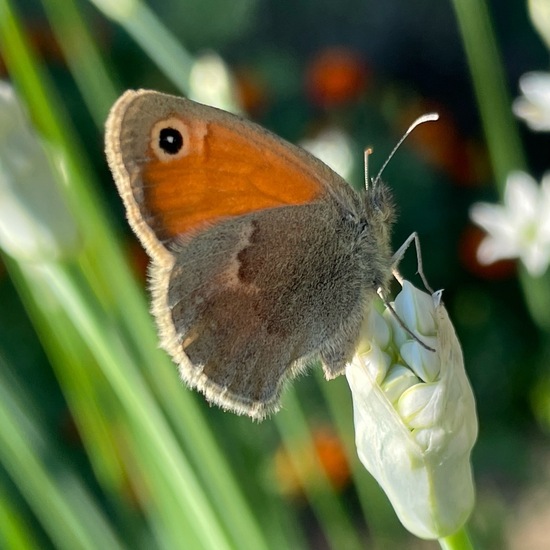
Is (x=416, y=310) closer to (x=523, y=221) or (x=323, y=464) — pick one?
(x=523, y=221)

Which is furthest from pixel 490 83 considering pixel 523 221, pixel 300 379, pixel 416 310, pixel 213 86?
pixel 416 310

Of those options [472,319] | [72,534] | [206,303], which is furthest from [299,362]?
[472,319]

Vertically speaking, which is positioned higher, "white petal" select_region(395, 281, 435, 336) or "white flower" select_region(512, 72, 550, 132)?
"white petal" select_region(395, 281, 435, 336)

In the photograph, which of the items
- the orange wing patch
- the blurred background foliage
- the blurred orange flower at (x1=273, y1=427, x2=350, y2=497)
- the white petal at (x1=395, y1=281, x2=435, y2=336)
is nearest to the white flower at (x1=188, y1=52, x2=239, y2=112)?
the blurred background foliage

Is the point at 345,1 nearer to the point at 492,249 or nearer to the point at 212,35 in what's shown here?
the point at 212,35

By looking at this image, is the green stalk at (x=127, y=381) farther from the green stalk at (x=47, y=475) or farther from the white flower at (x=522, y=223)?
the white flower at (x=522, y=223)

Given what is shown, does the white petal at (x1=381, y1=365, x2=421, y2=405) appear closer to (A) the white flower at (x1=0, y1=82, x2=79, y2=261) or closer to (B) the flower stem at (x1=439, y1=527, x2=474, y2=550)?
(B) the flower stem at (x1=439, y1=527, x2=474, y2=550)
